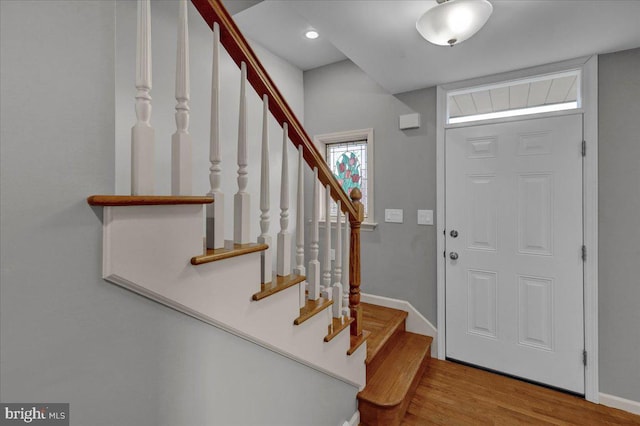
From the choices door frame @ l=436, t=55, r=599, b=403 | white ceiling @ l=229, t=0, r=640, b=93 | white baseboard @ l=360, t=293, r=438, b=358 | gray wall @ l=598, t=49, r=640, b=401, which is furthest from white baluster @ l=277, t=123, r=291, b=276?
gray wall @ l=598, t=49, r=640, b=401

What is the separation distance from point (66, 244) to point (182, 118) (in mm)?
415

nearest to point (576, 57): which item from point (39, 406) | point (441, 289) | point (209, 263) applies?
point (441, 289)

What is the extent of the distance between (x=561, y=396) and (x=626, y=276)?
99cm

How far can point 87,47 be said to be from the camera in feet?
2.00

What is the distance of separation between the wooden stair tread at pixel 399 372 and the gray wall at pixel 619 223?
124 centimetres

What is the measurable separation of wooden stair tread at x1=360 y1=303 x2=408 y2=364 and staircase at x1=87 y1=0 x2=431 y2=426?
284 millimetres

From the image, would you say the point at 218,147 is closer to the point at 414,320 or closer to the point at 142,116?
the point at 142,116

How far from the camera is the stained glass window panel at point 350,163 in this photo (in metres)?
3.05

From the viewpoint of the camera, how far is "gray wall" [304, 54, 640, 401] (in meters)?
1.96

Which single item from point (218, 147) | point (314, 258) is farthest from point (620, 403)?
point (218, 147)

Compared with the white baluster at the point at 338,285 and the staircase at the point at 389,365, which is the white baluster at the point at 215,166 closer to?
the white baluster at the point at 338,285

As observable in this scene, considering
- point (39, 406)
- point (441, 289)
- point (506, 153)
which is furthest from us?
point (441, 289)

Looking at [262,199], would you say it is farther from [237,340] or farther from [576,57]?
[576,57]

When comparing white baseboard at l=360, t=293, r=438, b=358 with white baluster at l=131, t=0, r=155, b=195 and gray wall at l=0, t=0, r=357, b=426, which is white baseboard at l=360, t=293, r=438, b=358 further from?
white baluster at l=131, t=0, r=155, b=195
